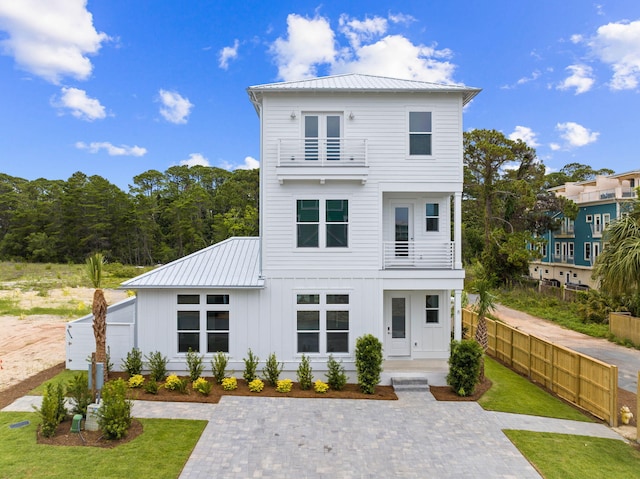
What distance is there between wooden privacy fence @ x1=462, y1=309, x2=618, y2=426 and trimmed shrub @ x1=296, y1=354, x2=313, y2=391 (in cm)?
752

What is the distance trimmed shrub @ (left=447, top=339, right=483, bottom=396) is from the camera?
10.1 metres

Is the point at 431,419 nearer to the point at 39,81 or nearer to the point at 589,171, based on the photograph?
the point at 39,81

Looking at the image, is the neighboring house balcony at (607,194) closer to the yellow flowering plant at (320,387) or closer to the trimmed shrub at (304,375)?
the yellow flowering plant at (320,387)

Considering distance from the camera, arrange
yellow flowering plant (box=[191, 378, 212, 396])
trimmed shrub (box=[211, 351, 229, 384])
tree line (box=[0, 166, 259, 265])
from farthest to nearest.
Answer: tree line (box=[0, 166, 259, 265]) < trimmed shrub (box=[211, 351, 229, 384]) < yellow flowering plant (box=[191, 378, 212, 396])

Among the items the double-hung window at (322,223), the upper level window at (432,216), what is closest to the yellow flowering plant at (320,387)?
the double-hung window at (322,223)

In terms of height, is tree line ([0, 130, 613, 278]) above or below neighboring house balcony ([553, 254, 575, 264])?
above

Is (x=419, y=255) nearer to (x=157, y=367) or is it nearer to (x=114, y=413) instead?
(x=157, y=367)

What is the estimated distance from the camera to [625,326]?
56.3ft

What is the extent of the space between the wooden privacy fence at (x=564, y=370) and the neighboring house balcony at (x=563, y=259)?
89.2 ft

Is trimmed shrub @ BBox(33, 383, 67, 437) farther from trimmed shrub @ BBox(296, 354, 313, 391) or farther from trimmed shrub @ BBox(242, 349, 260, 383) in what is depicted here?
trimmed shrub @ BBox(296, 354, 313, 391)

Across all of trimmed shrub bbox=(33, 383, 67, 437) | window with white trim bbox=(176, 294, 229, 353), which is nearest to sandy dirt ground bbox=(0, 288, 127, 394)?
trimmed shrub bbox=(33, 383, 67, 437)

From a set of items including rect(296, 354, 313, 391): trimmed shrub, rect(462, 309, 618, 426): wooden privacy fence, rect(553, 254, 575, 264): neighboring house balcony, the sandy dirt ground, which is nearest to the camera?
rect(462, 309, 618, 426): wooden privacy fence

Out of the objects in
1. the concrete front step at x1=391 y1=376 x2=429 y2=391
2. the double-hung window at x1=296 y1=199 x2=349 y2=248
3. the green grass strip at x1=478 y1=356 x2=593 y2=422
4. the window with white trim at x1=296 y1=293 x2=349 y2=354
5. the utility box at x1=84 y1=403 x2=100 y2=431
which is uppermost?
the double-hung window at x1=296 y1=199 x2=349 y2=248

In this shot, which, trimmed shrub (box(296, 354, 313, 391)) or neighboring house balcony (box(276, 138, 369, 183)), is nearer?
trimmed shrub (box(296, 354, 313, 391))
